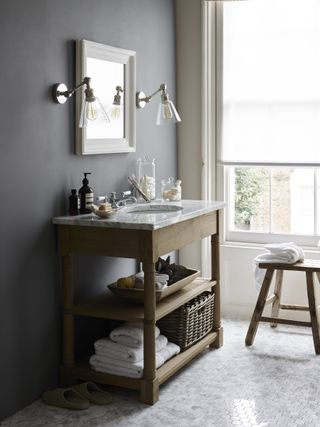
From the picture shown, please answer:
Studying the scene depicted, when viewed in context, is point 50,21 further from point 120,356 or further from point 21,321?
point 120,356

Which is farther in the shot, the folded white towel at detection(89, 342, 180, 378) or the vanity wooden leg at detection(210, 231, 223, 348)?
the vanity wooden leg at detection(210, 231, 223, 348)

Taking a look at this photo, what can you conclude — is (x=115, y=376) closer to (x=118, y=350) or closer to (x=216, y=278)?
(x=118, y=350)

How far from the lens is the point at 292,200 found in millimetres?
4691

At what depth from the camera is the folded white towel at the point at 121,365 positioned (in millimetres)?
3408

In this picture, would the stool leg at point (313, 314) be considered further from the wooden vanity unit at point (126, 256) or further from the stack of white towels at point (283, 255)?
the wooden vanity unit at point (126, 256)

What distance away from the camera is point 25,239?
10.6ft

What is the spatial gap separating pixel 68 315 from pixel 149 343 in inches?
17.5

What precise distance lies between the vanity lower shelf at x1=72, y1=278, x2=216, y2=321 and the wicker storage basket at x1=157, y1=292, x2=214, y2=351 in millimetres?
74

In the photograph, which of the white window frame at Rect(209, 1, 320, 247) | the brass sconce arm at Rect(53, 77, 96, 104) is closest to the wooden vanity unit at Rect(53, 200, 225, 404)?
the brass sconce arm at Rect(53, 77, 96, 104)

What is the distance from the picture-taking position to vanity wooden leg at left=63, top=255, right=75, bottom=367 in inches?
136

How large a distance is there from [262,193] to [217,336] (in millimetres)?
1116

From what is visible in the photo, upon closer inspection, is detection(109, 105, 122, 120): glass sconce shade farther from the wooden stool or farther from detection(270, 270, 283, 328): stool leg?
detection(270, 270, 283, 328): stool leg

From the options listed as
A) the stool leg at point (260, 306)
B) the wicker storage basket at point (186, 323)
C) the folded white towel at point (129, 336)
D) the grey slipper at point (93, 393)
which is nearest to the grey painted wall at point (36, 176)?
the grey slipper at point (93, 393)

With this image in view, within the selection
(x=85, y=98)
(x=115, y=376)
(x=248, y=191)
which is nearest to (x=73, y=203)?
(x=85, y=98)
